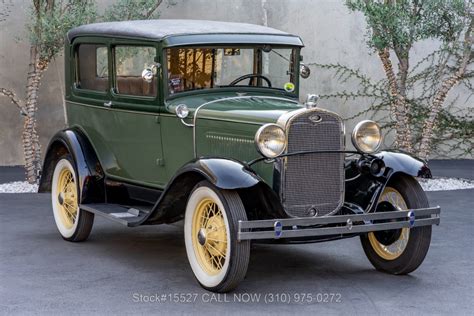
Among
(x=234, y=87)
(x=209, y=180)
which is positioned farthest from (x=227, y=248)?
(x=234, y=87)

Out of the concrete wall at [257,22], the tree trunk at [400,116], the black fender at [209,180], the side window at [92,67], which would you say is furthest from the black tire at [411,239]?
the concrete wall at [257,22]

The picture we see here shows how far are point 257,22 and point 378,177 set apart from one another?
262 inches

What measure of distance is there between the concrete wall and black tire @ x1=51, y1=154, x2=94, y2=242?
462cm

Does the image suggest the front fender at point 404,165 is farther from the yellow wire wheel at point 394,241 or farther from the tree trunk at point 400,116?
the tree trunk at point 400,116

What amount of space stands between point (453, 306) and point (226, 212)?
4.56 feet

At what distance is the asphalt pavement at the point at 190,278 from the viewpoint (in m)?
5.19

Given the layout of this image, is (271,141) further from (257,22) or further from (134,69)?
(257,22)

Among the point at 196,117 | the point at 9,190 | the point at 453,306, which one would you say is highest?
the point at 196,117

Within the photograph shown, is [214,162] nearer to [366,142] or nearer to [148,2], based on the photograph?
[366,142]

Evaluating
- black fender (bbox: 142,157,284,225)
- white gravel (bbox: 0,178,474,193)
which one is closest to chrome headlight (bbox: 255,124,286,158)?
black fender (bbox: 142,157,284,225)

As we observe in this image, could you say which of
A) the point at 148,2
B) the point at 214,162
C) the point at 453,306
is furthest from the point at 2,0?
the point at 453,306

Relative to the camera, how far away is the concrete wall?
39.0ft

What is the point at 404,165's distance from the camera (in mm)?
5957

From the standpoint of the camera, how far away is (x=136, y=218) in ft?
20.7
